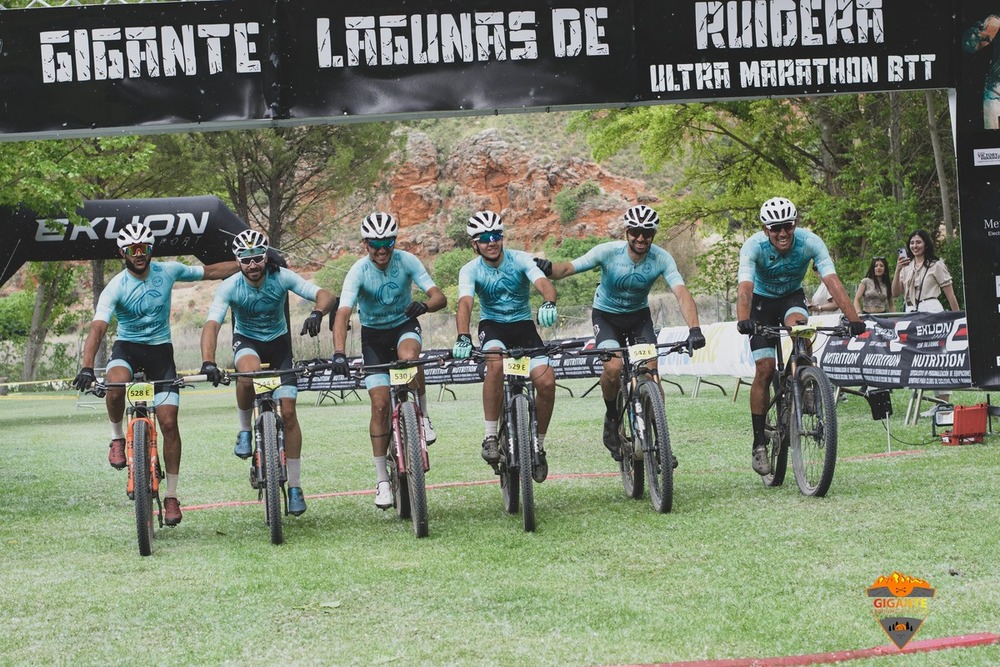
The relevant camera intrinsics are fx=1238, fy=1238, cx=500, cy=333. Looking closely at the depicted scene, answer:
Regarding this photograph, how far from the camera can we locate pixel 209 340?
8797mm

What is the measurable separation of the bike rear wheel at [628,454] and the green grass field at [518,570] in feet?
0.50

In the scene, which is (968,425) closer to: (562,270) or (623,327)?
(623,327)

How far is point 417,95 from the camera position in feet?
32.1

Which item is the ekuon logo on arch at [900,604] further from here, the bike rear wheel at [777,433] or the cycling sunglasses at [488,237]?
the cycling sunglasses at [488,237]

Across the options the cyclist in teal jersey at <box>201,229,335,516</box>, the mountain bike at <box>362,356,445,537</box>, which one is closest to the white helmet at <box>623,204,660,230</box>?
the mountain bike at <box>362,356,445,537</box>

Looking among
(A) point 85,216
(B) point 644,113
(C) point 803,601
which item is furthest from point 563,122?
(C) point 803,601

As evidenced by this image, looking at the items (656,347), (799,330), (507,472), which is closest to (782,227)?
(799,330)

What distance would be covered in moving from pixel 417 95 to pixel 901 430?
7023 millimetres

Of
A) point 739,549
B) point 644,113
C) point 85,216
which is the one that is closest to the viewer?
point 739,549

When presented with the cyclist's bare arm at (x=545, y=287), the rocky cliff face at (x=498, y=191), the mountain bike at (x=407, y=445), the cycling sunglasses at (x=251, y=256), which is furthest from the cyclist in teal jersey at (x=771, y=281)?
the rocky cliff face at (x=498, y=191)

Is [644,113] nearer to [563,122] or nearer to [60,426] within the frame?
[60,426]

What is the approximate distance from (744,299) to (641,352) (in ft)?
3.34

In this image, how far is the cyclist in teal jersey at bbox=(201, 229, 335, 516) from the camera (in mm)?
8875

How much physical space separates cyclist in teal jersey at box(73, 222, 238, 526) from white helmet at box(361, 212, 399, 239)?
147 centimetres
